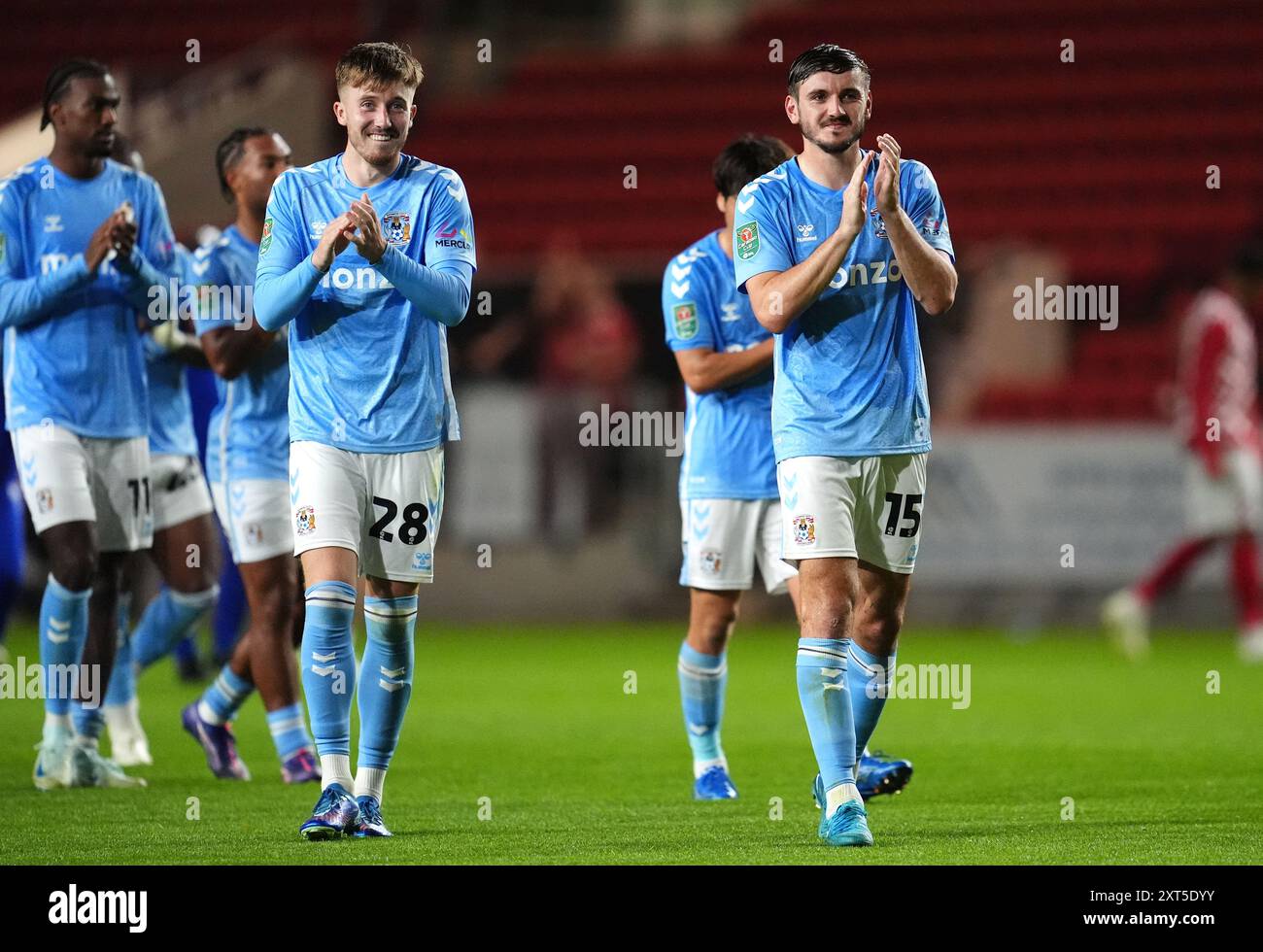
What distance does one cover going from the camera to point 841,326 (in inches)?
242

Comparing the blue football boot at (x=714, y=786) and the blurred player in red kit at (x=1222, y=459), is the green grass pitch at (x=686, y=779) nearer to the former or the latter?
the blue football boot at (x=714, y=786)

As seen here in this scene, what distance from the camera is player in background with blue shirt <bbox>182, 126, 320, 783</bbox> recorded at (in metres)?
7.57

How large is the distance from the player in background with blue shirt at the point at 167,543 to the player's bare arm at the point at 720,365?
220 cm

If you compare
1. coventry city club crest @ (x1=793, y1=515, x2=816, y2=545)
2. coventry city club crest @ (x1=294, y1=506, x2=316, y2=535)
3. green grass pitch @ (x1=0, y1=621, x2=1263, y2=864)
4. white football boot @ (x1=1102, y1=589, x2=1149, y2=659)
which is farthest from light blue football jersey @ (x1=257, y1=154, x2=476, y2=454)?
white football boot @ (x1=1102, y1=589, x2=1149, y2=659)

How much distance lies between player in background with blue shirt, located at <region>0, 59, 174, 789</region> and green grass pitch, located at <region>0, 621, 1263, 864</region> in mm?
550

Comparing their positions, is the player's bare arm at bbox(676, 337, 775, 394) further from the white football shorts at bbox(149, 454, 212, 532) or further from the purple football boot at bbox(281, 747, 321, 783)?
the white football shorts at bbox(149, 454, 212, 532)

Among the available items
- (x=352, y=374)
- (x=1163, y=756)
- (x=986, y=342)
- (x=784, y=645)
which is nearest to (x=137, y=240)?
(x=352, y=374)

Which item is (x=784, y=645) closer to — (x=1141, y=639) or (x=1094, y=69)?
(x=1141, y=639)

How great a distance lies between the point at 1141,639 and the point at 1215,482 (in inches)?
46.4

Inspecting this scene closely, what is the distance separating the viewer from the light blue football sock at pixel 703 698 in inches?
293

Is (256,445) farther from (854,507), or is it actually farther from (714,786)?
(854,507)

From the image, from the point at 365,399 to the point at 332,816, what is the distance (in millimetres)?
1256
